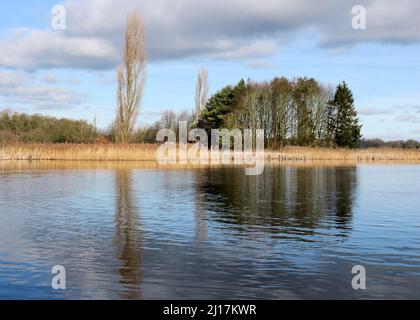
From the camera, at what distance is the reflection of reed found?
5945 mm

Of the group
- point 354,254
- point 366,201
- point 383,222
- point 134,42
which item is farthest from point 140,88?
point 354,254

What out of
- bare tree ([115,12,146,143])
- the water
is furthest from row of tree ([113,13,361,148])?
the water

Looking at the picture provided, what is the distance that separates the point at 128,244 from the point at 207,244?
1358 mm

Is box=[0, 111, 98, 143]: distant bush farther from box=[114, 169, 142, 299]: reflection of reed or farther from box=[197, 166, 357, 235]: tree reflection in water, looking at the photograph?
box=[114, 169, 142, 299]: reflection of reed

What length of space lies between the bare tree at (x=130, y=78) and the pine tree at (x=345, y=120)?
26.7 metres

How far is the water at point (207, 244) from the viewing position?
5867 mm

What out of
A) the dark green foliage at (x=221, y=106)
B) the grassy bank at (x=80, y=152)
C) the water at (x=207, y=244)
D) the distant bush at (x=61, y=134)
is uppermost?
the dark green foliage at (x=221, y=106)

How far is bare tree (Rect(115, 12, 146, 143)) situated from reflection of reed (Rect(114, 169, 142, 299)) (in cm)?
2710

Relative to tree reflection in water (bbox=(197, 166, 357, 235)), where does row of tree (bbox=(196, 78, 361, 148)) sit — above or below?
above

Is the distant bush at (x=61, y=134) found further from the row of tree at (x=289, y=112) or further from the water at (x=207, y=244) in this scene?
the water at (x=207, y=244)

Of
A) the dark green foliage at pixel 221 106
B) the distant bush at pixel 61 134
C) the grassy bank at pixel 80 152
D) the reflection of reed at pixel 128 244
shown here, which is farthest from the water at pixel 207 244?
the dark green foliage at pixel 221 106

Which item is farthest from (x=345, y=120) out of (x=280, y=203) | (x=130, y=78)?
(x=280, y=203)
